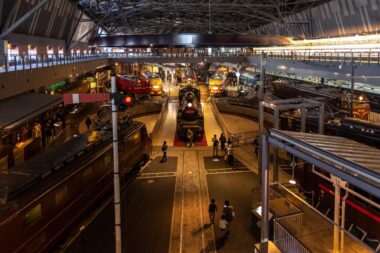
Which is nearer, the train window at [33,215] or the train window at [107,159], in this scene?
the train window at [33,215]

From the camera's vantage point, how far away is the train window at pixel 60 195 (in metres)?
11.1

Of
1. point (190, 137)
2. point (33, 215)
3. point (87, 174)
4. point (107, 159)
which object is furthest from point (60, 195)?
point (190, 137)

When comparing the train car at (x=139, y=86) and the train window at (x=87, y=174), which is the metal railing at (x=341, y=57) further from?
the train car at (x=139, y=86)

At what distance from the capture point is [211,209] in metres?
13.0

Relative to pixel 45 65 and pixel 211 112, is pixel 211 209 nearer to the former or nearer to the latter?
pixel 45 65

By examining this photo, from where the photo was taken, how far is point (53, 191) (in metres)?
10.8

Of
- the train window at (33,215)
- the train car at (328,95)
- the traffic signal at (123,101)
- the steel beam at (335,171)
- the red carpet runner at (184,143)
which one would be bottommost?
the red carpet runner at (184,143)

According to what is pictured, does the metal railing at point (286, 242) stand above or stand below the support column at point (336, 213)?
below

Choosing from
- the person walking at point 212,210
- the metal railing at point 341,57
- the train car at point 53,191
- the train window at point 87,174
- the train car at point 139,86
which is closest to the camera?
the train car at point 53,191

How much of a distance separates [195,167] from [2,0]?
633 inches

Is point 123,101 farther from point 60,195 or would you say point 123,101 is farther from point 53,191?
point 60,195

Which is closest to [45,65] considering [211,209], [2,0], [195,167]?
[2,0]

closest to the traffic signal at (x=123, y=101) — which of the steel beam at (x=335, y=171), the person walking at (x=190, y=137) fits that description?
the steel beam at (x=335, y=171)

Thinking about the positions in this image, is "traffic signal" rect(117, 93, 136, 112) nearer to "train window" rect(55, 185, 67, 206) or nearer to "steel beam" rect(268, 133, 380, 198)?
"steel beam" rect(268, 133, 380, 198)
